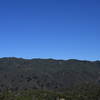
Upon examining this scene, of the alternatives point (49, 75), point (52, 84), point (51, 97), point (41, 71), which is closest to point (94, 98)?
point (51, 97)

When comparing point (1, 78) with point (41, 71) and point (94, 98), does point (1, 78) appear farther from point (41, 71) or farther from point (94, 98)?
point (94, 98)

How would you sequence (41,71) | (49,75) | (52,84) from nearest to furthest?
1. (52,84)
2. (49,75)
3. (41,71)

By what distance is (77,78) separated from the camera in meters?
178

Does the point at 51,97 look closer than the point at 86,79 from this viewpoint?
Yes

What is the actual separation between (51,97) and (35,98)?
562 centimetres

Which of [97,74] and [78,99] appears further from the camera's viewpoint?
[97,74]

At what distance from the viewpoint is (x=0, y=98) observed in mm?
73188

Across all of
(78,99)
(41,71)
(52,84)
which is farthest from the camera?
(41,71)

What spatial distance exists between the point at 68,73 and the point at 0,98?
11881 cm

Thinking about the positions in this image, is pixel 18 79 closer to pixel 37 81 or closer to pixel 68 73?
pixel 37 81

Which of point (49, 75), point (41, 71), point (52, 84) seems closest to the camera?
point (52, 84)

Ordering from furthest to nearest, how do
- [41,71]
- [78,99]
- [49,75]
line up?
[41,71] → [49,75] → [78,99]

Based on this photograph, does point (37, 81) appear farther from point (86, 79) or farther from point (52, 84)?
point (86, 79)

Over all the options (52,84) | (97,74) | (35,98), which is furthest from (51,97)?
(97,74)
